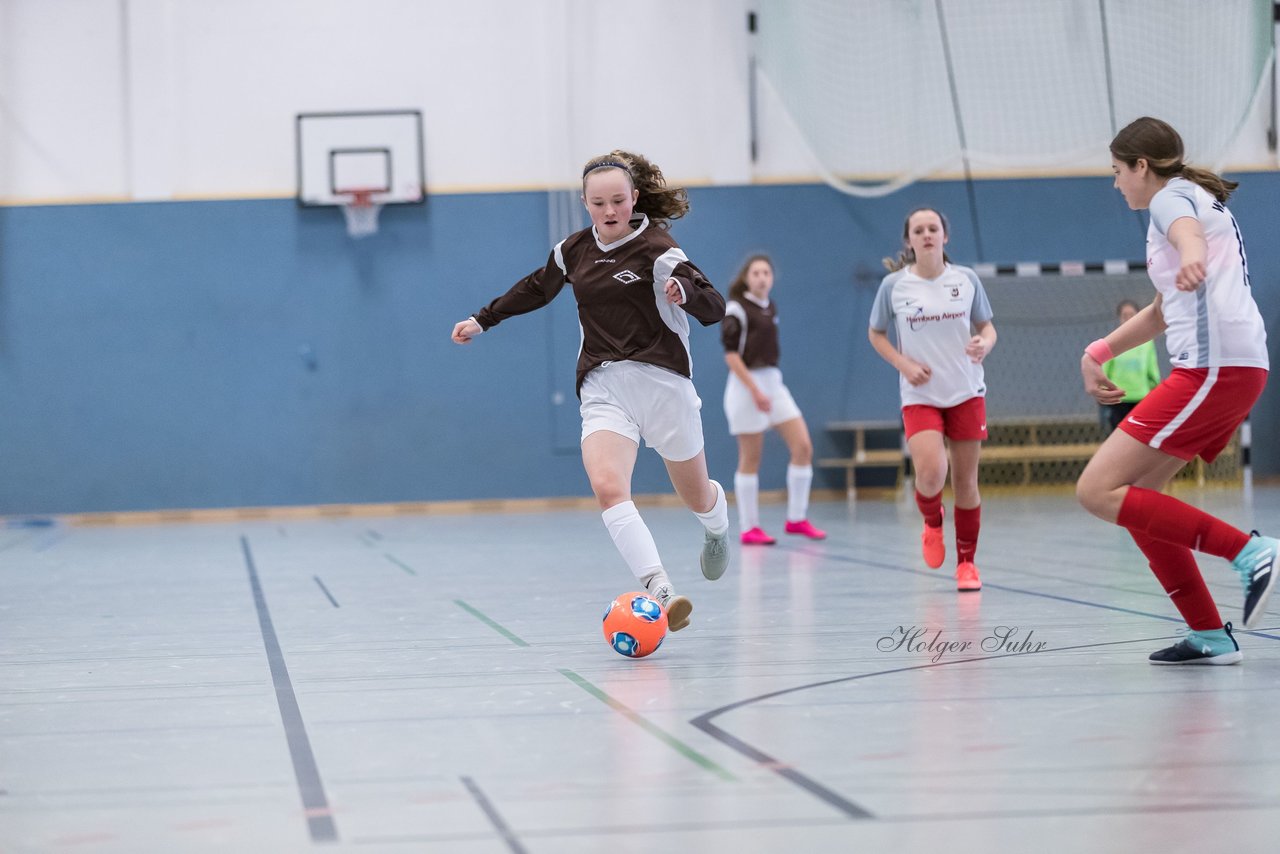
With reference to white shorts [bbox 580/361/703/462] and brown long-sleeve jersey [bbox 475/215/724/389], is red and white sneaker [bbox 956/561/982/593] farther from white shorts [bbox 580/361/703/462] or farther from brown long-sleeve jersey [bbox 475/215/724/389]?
brown long-sleeve jersey [bbox 475/215/724/389]

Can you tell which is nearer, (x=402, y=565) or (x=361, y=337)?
(x=402, y=565)

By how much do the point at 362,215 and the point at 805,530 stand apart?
6719mm

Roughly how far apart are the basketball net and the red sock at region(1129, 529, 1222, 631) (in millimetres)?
11118

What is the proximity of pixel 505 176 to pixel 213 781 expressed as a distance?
11.9m

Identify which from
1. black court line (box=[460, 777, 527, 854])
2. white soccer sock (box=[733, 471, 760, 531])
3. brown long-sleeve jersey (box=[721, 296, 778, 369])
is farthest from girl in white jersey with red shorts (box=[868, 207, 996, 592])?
black court line (box=[460, 777, 527, 854])

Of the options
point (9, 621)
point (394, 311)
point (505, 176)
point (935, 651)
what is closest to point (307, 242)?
point (394, 311)

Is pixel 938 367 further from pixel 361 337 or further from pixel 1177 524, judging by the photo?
pixel 361 337

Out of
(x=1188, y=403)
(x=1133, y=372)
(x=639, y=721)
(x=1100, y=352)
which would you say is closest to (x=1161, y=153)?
(x=1100, y=352)

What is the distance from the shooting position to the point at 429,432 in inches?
564

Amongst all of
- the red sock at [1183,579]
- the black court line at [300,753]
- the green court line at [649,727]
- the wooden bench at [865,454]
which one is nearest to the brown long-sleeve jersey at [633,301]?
the green court line at [649,727]

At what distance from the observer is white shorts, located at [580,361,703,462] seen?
472 cm

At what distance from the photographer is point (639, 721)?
336cm

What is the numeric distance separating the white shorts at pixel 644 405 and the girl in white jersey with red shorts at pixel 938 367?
1.64 m

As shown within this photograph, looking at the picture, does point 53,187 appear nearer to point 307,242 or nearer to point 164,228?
point 164,228
